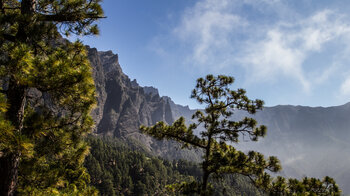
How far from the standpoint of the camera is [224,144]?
8.52 m

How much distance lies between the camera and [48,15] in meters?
5.38

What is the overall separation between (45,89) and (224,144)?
7267mm

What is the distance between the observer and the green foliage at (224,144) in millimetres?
6643

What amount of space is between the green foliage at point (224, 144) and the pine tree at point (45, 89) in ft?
12.2

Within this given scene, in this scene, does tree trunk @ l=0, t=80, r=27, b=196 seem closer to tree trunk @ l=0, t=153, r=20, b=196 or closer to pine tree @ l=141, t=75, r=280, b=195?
tree trunk @ l=0, t=153, r=20, b=196

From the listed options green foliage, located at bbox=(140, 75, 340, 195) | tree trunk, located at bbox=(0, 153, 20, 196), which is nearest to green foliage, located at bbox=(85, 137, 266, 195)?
green foliage, located at bbox=(140, 75, 340, 195)

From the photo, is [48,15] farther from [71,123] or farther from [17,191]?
[17,191]

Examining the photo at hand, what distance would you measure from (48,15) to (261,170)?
29.8 ft

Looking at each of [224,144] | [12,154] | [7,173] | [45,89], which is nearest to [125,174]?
[224,144]

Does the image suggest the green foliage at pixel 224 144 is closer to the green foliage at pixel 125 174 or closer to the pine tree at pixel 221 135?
the pine tree at pixel 221 135

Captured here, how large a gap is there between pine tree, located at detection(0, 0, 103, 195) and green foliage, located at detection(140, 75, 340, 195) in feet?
12.2

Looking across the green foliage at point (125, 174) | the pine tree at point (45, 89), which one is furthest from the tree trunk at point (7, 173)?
the green foliage at point (125, 174)

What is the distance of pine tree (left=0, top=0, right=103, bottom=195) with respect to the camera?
3.75 m

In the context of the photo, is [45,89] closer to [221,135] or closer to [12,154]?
[12,154]
